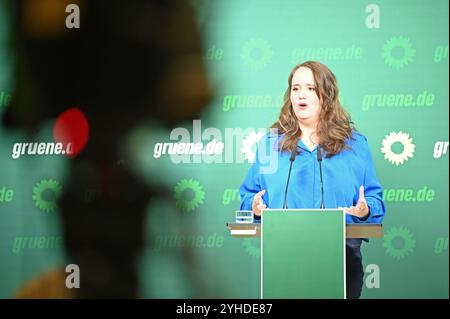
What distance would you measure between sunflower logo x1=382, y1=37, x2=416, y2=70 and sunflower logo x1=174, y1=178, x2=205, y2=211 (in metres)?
1.92

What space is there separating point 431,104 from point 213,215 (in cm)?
205

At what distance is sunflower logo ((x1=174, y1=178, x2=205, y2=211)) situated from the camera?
672 centimetres

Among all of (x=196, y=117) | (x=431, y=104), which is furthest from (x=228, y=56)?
(x=431, y=104)

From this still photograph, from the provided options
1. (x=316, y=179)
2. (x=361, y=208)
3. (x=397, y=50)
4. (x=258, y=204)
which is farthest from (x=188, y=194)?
(x=397, y=50)

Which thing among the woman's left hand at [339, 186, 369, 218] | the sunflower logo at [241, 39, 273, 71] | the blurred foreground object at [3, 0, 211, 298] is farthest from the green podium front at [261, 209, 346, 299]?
the sunflower logo at [241, 39, 273, 71]

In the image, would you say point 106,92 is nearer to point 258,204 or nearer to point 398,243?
point 258,204

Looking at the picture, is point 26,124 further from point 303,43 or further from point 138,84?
point 303,43

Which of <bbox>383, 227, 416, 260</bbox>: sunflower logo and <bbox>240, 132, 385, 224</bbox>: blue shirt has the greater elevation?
<bbox>240, 132, 385, 224</bbox>: blue shirt

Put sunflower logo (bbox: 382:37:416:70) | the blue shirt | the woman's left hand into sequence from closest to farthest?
the woman's left hand < the blue shirt < sunflower logo (bbox: 382:37:416:70)

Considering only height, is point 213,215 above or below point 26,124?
below

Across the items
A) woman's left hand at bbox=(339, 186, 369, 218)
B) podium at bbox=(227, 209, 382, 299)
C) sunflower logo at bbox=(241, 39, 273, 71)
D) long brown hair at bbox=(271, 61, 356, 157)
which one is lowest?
podium at bbox=(227, 209, 382, 299)

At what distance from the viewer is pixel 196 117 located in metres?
6.75

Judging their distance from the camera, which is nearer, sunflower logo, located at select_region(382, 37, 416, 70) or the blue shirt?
the blue shirt

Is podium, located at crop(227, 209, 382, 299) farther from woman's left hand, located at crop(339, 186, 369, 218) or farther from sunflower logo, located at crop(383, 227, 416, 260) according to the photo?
sunflower logo, located at crop(383, 227, 416, 260)
